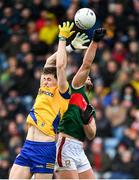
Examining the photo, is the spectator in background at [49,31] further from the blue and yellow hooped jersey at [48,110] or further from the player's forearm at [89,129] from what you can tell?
the blue and yellow hooped jersey at [48,110]

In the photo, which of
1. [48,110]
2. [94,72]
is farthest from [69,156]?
[94,72]

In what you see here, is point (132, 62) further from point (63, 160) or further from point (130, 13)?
point (63, 160)

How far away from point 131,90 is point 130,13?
284 centimetres

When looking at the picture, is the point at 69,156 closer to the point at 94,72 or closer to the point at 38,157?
the point at 38,157

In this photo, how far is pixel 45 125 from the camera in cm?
1095

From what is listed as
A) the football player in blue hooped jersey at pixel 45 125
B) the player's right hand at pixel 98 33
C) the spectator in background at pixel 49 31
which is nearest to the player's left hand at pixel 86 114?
the football player in blue hooped jersey at pixel 45 125

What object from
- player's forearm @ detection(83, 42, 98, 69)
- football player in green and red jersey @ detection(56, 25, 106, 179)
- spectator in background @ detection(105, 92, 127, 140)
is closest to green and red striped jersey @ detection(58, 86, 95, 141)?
football player in green and red jersey @ detection(56, 25, 106, 179)

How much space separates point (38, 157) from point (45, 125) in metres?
0.41

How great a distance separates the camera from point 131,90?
16719 millimetres

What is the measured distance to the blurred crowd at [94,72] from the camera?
622 inches

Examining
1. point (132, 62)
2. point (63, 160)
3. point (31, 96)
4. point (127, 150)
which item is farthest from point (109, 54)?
point (63, 160)

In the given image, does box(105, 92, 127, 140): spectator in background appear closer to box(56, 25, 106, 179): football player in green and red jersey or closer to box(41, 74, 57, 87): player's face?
box(56, 25, 106, 179): football player in green and red jersey

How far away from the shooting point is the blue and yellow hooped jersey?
36.0 ft

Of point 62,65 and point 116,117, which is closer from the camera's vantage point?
point 62,65
